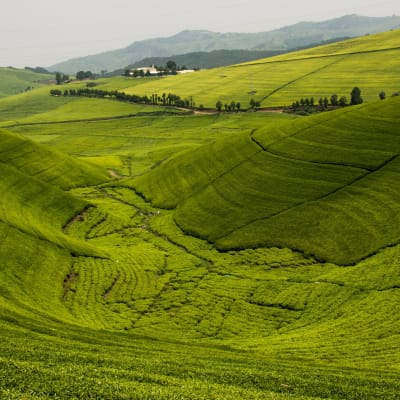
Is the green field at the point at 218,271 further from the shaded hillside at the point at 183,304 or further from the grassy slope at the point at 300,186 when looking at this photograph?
the grassy slope at the point at 300,186

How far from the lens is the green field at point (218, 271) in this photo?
108ft

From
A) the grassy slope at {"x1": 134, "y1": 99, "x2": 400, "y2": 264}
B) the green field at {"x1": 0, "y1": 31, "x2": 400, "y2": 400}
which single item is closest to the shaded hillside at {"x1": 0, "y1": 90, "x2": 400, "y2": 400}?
the green field at {"x1": 0, "y1": 31, "x2": 400, "y2": 400}

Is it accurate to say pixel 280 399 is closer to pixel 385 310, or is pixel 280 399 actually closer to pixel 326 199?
pixel 385 310

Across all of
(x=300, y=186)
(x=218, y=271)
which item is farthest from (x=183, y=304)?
(x=300, y=186)

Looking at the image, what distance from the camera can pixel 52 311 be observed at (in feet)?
164

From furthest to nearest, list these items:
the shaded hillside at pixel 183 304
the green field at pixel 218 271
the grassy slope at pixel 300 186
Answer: the grassy slope at pixel 300 186 < the green field at pixel 218 271 < the shaded hillside at pixel 183 304

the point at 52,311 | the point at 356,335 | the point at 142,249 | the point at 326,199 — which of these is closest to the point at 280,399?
the point at 356,335

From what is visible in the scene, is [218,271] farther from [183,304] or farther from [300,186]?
[300,186]

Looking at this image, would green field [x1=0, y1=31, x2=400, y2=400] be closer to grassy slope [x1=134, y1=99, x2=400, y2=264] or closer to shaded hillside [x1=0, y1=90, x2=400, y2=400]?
shaded hillside [x1=0, y1=90, x2=400, y2=400]

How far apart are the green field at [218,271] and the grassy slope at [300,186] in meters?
0.38

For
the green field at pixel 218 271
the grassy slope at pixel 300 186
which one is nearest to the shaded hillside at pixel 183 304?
the green field at pixel 218 271

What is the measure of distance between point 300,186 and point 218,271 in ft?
94.5

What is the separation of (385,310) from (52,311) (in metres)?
37.7

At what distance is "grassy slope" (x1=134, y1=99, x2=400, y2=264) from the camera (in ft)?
227
